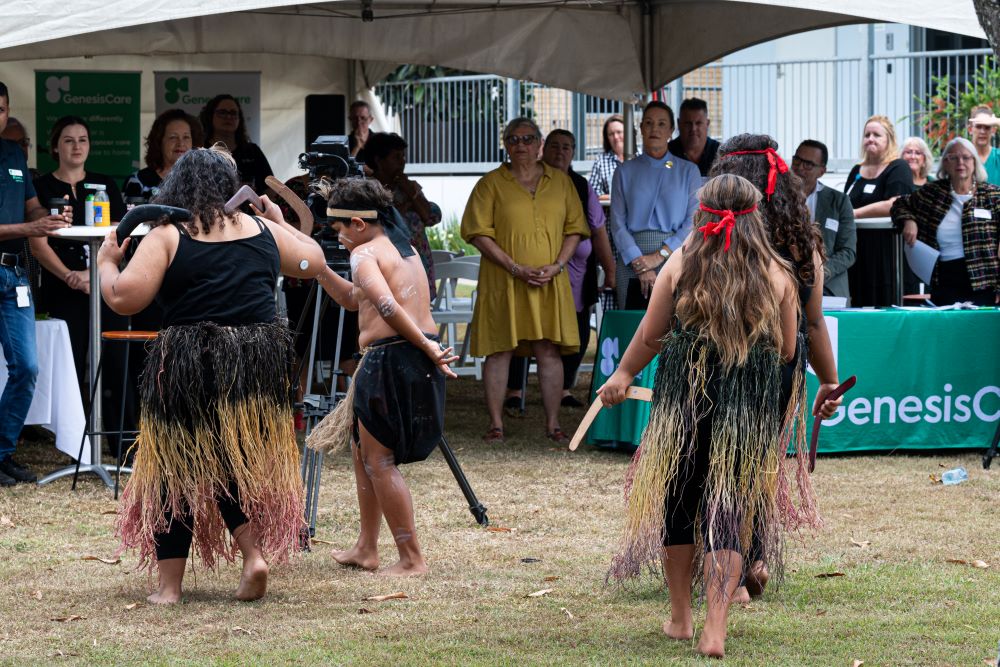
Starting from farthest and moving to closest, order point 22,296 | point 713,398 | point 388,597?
point 22,296 → point 388,597 → point 713,398

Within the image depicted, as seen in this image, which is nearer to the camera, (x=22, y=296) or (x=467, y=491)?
(x=467, y=491)

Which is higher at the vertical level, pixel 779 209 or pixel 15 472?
pixel 779 209

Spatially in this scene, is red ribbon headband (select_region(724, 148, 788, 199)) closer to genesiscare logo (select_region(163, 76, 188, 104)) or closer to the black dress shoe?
the black dress shoe

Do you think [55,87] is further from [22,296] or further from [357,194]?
[357,194]

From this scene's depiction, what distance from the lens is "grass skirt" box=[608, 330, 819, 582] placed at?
428 centimetres

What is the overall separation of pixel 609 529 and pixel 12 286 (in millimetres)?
3318

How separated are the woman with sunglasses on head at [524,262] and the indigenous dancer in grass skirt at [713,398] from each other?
13.6 feet

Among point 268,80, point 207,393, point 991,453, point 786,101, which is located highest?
point 786,101

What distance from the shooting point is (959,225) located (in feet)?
29.4

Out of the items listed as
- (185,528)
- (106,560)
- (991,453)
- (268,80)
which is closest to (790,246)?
(185,528)

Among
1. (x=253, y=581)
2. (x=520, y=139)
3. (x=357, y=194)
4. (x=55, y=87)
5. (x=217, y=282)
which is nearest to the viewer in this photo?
(x=217, y=282)

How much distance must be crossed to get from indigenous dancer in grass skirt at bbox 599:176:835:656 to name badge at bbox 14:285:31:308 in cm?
403

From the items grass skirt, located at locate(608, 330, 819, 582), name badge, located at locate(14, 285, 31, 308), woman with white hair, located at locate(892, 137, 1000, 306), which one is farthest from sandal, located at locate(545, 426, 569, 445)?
grass skirt, located at locate(608, 330, 819, 582)

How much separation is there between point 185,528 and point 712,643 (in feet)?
6.07
